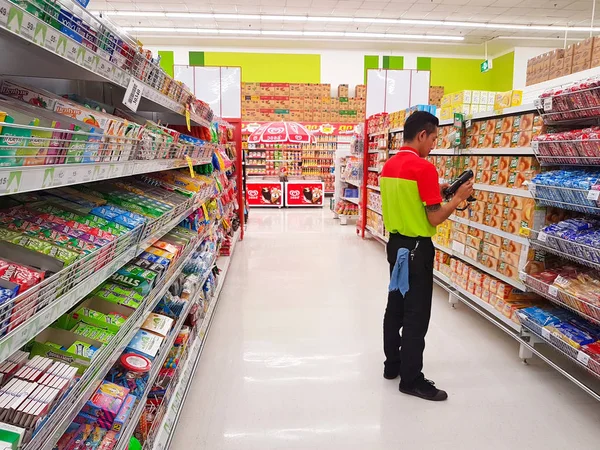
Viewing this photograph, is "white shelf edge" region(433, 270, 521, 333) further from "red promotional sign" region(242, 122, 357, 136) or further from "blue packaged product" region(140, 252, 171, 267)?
"red promotional sign" region(242, 122, 357, 136)

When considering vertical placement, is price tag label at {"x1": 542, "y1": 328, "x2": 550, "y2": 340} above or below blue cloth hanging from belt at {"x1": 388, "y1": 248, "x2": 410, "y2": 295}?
below

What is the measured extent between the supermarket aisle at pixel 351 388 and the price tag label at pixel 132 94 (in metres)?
1.68

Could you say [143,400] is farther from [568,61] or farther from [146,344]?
[568,61]

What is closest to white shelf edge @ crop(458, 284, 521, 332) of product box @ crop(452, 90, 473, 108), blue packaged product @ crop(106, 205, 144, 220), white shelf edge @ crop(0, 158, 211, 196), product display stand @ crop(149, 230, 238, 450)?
product box @ crop(452, 90, 473, 108)

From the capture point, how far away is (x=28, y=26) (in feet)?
2.94

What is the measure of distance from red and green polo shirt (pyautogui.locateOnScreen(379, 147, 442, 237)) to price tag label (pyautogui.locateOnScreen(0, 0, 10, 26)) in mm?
1998

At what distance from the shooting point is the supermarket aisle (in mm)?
2258

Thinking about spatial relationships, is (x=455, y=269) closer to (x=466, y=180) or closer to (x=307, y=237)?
(x=466, y=180)

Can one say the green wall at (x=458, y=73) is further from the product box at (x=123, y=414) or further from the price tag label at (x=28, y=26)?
the price tag label at (x=28, y=26)

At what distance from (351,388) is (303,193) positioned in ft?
30.0

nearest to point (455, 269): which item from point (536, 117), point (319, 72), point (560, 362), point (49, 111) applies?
point (560, 362)

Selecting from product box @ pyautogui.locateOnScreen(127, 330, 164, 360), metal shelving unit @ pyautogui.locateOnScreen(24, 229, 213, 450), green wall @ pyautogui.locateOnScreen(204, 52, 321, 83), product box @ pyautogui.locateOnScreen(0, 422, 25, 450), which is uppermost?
green wall @ pyautogui.locateOnScreen(204, 52, 321, 83)

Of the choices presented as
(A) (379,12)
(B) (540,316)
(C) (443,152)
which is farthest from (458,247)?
(A) (379,12)

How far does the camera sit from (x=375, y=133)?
22.0 ft
